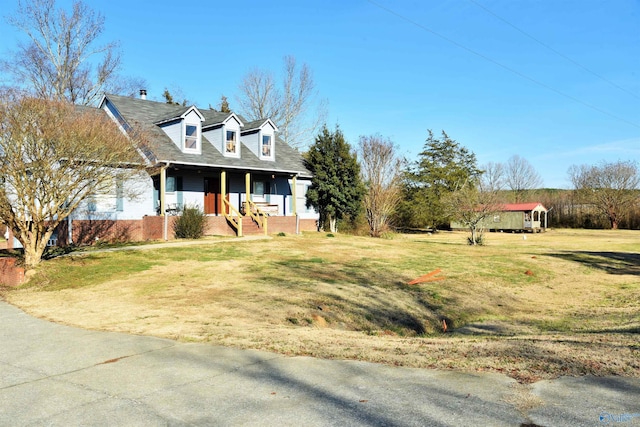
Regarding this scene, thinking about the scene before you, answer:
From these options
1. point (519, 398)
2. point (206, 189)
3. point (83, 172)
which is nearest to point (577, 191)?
point (206, 189)

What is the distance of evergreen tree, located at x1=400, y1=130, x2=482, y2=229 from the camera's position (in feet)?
158

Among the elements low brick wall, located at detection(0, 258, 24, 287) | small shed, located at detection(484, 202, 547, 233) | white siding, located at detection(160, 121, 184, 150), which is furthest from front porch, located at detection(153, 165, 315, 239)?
small shed, located at detection(484, 202, 547, 233)

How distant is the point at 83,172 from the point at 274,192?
58.2 ft

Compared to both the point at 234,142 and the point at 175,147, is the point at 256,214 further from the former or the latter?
the point at 175,147

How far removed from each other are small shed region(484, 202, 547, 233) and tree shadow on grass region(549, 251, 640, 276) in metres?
28.1

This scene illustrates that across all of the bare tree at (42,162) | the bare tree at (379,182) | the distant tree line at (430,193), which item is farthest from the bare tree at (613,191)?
the bare tree at (42,162)

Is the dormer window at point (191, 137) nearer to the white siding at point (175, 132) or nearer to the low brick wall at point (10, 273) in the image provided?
the white siding at point (175, 132)

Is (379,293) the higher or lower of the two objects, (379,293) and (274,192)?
the lower

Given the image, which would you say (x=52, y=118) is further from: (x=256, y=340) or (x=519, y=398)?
(x=519, y=398)

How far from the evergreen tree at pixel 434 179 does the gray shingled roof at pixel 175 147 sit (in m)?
18.9

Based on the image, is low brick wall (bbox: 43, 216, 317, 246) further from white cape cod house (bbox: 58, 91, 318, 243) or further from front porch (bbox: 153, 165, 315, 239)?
front porch (bbox: 153, 165, 315, 239)

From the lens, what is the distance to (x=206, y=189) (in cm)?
2842

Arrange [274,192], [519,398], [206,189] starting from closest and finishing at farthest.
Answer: [519,398]
[206,189]
[274,192]

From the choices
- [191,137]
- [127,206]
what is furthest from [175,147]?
[127,206]
